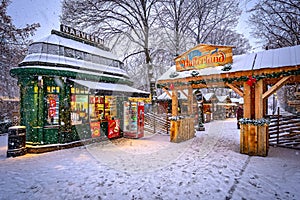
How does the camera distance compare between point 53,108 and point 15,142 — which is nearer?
point 15,142

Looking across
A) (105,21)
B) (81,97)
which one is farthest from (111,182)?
(105,21)

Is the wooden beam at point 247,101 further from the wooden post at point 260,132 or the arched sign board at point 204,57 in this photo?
the arched sign board at point 204,57

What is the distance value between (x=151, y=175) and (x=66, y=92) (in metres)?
5.79

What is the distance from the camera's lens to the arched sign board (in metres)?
7.68

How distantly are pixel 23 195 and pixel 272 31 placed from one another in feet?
69.2

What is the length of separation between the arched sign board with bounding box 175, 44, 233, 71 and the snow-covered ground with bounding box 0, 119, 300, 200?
3945mm

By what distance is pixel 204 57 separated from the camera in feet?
27.0

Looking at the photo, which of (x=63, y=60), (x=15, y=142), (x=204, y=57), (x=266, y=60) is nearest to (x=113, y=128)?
(x=63, y=60)

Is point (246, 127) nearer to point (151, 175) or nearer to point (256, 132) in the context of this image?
point (256, 132)

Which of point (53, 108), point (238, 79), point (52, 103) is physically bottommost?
point (53, 108)

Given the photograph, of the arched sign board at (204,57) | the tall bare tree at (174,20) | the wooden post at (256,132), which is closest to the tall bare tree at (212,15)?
the tall bare tree at (174,20)

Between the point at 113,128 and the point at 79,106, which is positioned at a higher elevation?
the point at 79,106

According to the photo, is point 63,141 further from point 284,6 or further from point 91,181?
point 284,6

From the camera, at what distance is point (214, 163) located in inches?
237
